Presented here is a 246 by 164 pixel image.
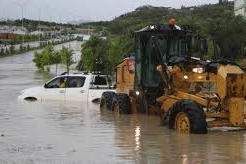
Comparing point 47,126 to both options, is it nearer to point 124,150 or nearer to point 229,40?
point 124,150

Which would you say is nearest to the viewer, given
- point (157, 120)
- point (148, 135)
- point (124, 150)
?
point (124, 150)

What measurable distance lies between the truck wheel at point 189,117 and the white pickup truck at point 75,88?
11035 mm

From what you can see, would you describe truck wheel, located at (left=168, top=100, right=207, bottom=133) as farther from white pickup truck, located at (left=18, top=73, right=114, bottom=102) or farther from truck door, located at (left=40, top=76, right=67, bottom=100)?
truck door, located at (left=40, top=76, right=67, bottom=100)

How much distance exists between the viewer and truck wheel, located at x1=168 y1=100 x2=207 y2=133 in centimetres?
1362

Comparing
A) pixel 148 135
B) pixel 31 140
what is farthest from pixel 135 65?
pixel 31 140

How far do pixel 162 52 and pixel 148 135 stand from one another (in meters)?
4.39

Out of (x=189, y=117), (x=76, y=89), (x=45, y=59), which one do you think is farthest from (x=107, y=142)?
(x=45, y=59)

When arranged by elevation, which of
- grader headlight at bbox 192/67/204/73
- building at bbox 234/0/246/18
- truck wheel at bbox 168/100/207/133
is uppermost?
building at bbox 234/0/246/18

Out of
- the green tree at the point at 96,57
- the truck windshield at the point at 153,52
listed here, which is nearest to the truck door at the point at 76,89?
the truck windshield at the point at 153,52

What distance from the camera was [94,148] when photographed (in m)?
11.6

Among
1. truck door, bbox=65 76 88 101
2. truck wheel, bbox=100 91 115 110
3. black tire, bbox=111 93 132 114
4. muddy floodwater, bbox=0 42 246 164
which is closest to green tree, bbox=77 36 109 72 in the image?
truck door, bbox=65 76 88 101

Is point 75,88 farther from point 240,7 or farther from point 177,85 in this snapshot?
point 240,7

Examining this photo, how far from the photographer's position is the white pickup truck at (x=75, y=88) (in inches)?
994

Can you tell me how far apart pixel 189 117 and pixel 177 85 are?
2461mm
